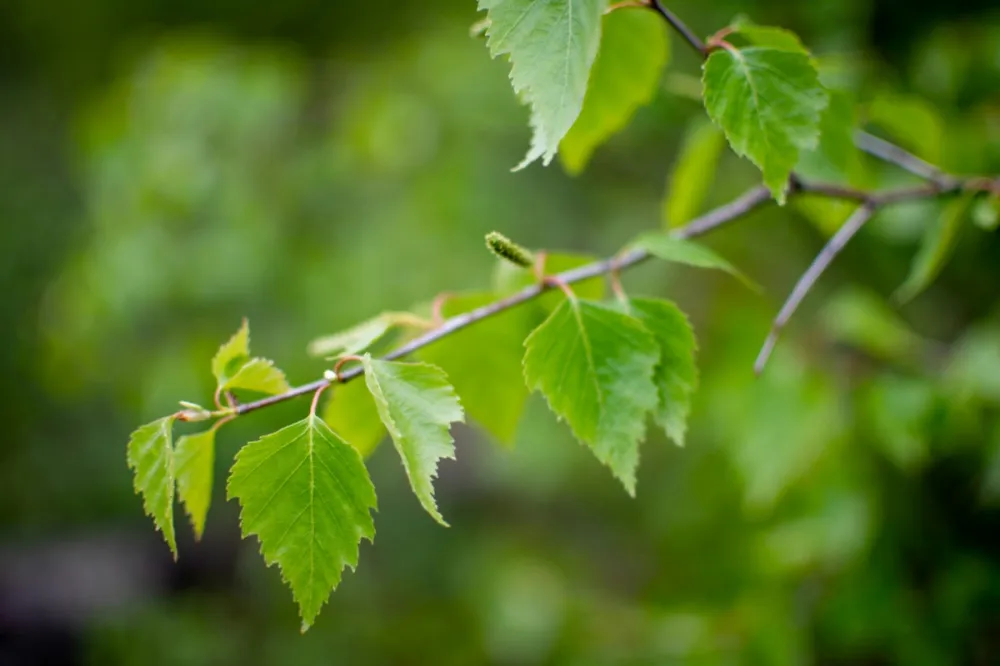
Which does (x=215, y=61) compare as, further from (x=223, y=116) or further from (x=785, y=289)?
(x=785, y=289)

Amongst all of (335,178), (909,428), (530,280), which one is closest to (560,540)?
(335,178)

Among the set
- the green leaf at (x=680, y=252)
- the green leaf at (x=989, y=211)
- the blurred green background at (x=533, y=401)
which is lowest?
the blurred green background at (x=533, y=401)

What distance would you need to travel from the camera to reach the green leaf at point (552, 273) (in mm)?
708

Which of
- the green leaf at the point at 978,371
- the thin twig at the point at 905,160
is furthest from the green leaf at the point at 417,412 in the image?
the green leaf at the point at 978,371

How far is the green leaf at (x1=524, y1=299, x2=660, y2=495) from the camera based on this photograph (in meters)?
0.56

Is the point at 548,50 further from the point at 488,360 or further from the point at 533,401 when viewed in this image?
the point at 533,401

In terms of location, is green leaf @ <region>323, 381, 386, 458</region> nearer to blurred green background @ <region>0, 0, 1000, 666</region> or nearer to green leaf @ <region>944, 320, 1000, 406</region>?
blurred green background @ <region>0, 0, 1000, 666</region>

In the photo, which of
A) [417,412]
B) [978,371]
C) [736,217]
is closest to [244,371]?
[417,412]

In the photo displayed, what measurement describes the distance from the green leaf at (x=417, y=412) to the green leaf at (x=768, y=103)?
0.91 feet

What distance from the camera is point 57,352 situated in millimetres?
2002

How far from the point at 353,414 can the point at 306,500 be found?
156 mm

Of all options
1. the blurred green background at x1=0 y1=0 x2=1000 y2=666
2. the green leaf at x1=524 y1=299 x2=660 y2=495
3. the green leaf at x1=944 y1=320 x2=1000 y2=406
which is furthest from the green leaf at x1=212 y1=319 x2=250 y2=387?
the green leaf at x1=944 y1=320 x2=1000 y2=406

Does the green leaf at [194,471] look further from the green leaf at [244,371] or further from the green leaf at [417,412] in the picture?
the green leaf at [417,412]

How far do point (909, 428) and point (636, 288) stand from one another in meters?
1.00
